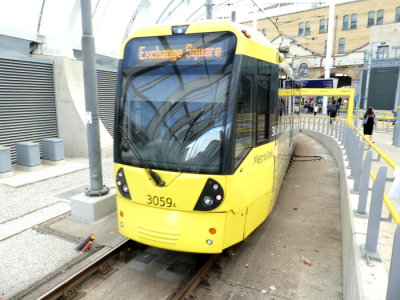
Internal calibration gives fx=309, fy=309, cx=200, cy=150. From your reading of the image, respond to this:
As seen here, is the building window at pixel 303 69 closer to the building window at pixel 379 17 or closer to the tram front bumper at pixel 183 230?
the building window at pixel 379 17

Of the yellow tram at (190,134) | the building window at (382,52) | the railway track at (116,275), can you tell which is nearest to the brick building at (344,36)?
the building window at (382,52)

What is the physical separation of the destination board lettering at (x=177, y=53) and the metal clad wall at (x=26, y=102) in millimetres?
7581

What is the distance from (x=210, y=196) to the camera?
3.86m

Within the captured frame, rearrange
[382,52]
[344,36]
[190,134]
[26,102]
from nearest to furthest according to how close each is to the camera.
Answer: [190,134] → [26,102] → [382,52] → [344,36]

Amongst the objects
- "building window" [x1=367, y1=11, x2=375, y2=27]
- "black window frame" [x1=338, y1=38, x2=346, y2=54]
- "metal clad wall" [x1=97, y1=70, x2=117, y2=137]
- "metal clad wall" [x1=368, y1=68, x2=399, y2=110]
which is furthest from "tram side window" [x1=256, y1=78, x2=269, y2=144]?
"black window frame" [x1=338, y1=38, x2=346, y2=54]

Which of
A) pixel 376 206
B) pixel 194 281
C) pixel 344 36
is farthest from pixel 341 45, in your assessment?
pixel 194 281

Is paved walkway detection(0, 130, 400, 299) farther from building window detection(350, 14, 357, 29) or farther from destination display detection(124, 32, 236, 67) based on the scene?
building window detection(350, 14, 357, 29)

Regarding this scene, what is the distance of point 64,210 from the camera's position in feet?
21.8

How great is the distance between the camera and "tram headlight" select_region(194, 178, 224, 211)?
3846 mm

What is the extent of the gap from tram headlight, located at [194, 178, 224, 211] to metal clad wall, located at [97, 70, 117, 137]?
10661 millimetres

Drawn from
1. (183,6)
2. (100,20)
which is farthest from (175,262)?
(183,6)

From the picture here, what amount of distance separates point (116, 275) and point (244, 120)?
284 cm

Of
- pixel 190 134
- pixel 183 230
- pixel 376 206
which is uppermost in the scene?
pixel 190 134

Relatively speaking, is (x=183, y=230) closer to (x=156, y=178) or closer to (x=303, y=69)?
(x=156, y=178)
